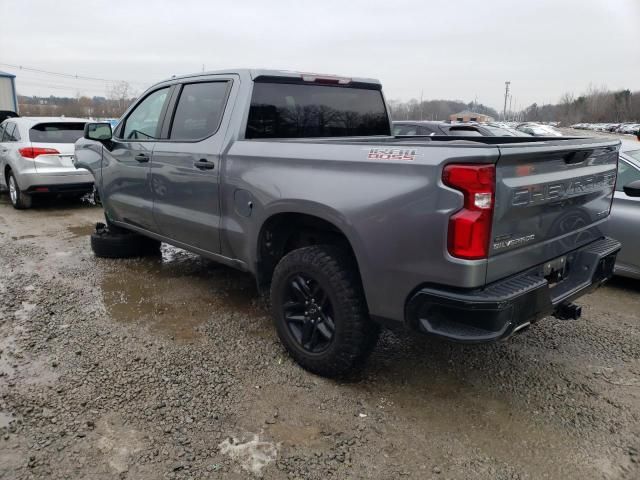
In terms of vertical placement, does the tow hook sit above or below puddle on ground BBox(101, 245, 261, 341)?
above

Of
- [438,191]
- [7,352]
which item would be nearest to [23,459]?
[7,352]

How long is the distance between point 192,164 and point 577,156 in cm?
270

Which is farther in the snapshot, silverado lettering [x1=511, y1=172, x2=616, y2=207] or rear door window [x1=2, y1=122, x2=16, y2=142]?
rear door window [x1=2, y1=122, x2=16, y2=142]

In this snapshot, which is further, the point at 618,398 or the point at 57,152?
the point at 57,152

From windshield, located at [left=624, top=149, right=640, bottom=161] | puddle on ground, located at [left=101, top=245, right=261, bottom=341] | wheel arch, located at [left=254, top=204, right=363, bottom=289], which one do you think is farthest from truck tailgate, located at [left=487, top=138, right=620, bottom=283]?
puddle on ground, located at [left=101, top=245, right=261, bottom=341]

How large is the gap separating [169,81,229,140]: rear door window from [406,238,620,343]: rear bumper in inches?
86.6

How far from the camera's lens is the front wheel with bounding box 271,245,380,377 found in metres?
2.92

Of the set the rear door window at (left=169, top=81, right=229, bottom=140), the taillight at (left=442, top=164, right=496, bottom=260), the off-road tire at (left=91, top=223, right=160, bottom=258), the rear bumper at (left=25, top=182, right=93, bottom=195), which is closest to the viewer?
the taillight at (left=442, top=164, right=496, bottom=260)

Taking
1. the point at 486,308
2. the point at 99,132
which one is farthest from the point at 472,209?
the point at 99,132

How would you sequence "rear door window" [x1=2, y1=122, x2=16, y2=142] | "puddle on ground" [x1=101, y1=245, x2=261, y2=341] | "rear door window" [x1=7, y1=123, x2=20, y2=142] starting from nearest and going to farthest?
"puddle on ground" [x1=101, y1=245, x2=261, y2=341]
"rear door window" [x1=7, y1=123, x2=20, y2=142]
"rear door window" [x1=2, y1=122, x2=16, y2=142]

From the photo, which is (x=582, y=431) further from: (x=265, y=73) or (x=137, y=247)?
(x=137, y=247)

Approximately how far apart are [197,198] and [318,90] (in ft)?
4.30

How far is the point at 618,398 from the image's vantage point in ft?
10.1

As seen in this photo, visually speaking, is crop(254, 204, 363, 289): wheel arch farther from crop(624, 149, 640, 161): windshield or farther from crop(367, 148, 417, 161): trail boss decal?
crop(624, 149, 640, 161): windshield
